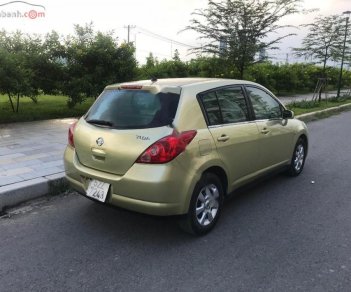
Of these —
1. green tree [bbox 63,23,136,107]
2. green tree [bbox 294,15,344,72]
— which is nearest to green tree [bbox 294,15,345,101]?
green tree [bbox 294,15,344,72]

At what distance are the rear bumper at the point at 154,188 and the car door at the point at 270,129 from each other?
1571mm

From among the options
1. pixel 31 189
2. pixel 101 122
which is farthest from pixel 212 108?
pixel 31 189

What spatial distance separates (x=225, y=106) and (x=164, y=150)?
3.88ft

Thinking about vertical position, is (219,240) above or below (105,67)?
below

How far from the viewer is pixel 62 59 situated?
406 inches

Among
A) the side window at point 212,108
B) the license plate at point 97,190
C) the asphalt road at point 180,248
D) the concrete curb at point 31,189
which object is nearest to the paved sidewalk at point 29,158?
the concrete curb at point 31,189

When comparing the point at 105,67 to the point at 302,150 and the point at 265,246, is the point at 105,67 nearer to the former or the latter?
the point at 302,150

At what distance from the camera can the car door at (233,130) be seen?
4.02m

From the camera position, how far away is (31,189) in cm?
479

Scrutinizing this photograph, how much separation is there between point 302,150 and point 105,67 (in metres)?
6.45

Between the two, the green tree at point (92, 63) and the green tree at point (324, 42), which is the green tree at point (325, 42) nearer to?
the green tree at point (324, 42)

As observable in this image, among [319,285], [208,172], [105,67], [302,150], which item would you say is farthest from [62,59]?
[319,285]

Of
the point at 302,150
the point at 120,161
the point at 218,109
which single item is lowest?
the point at 302,150

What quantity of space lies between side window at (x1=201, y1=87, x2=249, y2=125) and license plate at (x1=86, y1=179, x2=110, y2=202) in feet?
4.11
